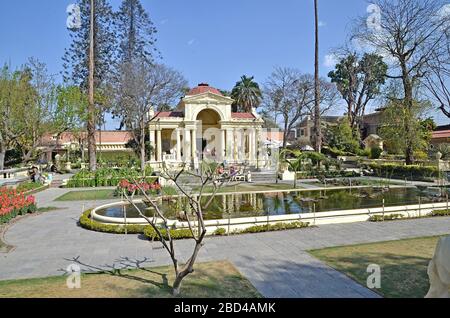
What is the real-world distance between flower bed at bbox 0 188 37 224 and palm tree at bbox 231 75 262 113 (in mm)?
38238

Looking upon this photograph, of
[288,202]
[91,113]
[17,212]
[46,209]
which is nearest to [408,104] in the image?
[288,202]

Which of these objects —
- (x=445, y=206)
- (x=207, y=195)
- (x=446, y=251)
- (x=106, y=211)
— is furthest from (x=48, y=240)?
(x=445, y=206)

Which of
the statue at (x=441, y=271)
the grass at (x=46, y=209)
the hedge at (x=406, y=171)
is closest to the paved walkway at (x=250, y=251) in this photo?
the grass at (x=46, y=209)

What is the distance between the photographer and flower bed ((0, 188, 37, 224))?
12935 mm

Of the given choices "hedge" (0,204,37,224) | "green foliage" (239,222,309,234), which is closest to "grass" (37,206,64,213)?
"hedge" (0,204,37,224)

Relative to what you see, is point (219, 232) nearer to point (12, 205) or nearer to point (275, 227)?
point (275, 227)

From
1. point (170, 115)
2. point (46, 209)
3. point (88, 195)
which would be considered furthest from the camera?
point (170, 115)

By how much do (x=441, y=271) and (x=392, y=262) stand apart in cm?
547

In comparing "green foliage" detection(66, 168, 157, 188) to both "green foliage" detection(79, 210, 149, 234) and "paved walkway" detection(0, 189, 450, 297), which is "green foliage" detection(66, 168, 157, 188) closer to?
"paved walkway" detection(0, 189, 450, 297)

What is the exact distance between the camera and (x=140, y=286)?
671 cm

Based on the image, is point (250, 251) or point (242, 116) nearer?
point (250, 251)

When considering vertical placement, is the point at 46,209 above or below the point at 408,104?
below

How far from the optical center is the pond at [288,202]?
1434 centimetres
